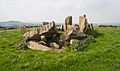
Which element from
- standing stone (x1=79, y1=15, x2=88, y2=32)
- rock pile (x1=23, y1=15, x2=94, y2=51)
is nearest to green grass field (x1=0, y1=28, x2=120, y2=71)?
rock pile (x1=23, y1=15, x2=94, y2=51)

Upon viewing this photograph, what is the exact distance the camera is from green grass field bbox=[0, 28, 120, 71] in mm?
26578

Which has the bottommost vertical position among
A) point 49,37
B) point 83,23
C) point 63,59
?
point 63,59

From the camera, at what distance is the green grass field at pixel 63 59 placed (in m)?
26.6

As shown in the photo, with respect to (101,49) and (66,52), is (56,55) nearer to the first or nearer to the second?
(66,52)

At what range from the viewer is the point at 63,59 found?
28.1 m

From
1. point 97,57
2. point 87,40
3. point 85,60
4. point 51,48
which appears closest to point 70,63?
point 85,60

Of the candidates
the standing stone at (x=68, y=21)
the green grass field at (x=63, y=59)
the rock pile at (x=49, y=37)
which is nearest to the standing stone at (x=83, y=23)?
the rock pile at (x=49, y=37)

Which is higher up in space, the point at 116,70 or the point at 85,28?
the point at 85,28

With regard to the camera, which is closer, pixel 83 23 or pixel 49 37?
pixel 49 37

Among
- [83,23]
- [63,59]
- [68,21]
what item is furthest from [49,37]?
[63,59]

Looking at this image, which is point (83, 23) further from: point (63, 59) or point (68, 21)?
point (63, 59)

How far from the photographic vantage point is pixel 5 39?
37688 mm

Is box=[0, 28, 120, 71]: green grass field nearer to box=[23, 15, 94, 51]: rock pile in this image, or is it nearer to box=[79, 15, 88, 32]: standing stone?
box=[23, 15, 94, 51]: rock pile

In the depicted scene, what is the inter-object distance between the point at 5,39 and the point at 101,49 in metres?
14.2
